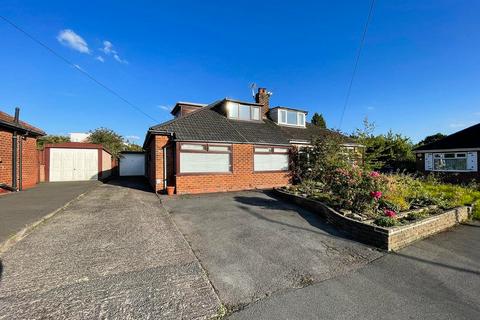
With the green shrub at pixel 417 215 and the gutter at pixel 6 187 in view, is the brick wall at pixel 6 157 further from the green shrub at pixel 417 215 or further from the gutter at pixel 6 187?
the green shrub at pixel 417 215

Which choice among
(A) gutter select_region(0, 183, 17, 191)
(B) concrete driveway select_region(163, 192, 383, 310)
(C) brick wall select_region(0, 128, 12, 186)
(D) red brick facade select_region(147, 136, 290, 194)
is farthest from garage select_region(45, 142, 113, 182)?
(B) concrete driveway select_region(163, 192, 383, 310)

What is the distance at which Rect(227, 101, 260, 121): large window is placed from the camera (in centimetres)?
1474

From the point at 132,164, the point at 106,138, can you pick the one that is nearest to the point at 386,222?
the point at 132,164

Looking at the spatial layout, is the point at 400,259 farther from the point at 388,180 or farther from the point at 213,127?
the point at 213,127

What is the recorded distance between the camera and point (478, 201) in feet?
25.8

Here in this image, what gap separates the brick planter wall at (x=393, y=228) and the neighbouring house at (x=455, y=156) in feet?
42.3

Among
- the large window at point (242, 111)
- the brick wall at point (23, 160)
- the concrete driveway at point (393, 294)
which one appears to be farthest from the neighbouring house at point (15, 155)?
the concrete driveway at point (393, 294)

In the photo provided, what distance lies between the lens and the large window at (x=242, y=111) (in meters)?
14.7

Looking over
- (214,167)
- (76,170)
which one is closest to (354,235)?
(214,167)

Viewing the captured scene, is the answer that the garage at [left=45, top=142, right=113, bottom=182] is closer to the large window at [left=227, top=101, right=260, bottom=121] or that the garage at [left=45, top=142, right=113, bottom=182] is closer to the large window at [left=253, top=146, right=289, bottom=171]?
the large window at [left=227, top=101, right=260, bottom=121]

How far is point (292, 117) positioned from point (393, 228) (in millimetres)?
13671

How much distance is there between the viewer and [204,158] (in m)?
11.3

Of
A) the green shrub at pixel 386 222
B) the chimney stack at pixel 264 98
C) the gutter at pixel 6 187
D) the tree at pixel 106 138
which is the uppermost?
the chimney stack at pixel 264 98

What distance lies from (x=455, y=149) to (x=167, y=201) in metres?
20.4
